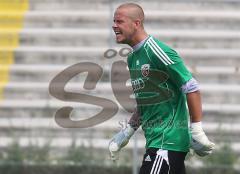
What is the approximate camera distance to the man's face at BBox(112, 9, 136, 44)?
12.9 ft

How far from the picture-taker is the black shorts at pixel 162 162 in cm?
389

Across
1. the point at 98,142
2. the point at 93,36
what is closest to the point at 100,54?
the point at 93,36

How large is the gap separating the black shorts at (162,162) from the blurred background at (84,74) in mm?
3262

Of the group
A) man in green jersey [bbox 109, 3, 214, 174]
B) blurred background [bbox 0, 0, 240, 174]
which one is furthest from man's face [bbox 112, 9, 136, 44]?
blurred background [bbox 0, 0, 240, 174]

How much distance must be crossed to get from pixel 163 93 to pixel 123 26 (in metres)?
0.47

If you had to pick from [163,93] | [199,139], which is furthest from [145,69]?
[199,139]

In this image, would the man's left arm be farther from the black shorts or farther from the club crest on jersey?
the club crest on jersey

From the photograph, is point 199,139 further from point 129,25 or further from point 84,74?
point 84,74

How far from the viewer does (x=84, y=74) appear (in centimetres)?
780

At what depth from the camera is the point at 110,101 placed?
25.0ft

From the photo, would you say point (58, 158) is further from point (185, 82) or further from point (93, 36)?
point (185, 82)

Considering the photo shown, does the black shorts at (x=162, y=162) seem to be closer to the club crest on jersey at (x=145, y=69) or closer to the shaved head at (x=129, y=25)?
the club crest on jersey at (x=145, y=69)

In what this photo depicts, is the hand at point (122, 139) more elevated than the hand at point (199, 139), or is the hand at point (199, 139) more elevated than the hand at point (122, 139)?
the hand at point (199, 139)

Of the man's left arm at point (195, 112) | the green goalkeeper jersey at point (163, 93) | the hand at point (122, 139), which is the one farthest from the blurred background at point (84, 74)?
the man's left arm at point (195, 112)
